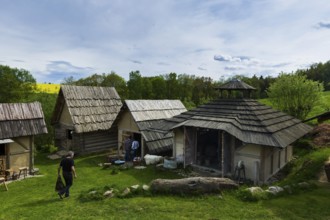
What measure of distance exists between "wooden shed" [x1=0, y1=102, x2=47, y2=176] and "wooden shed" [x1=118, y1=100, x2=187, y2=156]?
650 cm

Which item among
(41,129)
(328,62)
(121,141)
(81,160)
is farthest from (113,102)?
(328,62)

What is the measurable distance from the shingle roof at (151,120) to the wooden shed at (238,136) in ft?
Answer: 5.73

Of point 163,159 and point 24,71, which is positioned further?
point 24,71

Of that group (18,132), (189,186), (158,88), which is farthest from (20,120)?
(158,88)

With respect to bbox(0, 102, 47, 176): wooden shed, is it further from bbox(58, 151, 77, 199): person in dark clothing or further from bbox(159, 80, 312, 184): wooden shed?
bbox(159, 80, 312, 184): wooden shed

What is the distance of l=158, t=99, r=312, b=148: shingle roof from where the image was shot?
13656 mm

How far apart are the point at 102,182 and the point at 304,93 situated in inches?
1015

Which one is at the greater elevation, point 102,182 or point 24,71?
point 24,71

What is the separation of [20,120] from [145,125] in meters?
8.40

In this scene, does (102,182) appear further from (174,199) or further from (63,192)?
(174,199)

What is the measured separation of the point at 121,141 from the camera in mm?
21078

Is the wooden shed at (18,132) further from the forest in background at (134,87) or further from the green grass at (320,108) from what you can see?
the green grass at (320,108)

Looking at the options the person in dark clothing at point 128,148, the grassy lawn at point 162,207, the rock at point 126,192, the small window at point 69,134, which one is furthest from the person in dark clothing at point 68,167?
the small window at point 69,134

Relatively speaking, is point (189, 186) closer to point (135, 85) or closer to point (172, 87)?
point (135, 85)
